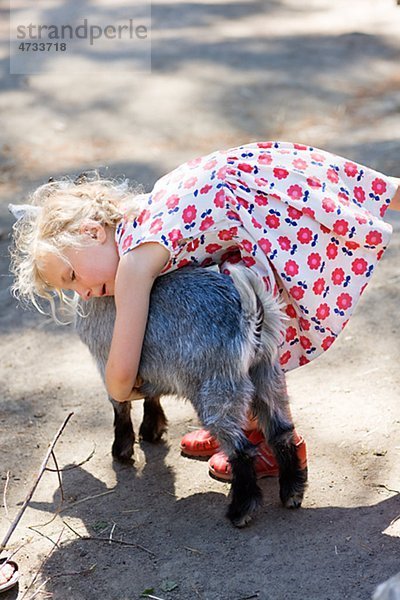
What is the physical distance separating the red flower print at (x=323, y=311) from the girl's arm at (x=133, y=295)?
448 millimetres

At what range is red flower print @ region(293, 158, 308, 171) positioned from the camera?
2559mm

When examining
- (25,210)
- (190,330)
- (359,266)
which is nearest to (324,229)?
(359,266)

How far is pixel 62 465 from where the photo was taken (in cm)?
290

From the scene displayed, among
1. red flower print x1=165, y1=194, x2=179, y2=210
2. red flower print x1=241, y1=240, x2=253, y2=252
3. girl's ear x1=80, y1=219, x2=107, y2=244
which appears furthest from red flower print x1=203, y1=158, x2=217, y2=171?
girl's ear x1=80, y1=219, x2=107, y2=244

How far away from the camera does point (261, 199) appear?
2496mm

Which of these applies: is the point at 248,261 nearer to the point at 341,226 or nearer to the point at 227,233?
the point at 227,233

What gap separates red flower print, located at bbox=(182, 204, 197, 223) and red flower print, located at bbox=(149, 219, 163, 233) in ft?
0.21

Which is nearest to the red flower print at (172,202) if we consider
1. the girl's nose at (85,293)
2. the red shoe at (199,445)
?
the girl's nose at (85,293)

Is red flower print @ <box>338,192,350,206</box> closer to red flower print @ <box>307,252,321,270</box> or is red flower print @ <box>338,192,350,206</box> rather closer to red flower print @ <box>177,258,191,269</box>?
red flower print @ <box>307,252,321,270</box>

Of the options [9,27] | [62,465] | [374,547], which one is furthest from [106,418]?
[9,27]

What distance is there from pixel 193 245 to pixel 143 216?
162mm

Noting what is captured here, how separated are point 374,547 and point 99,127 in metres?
4.26

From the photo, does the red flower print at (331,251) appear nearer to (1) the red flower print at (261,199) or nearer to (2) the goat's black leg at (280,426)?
(1) the red flower print at (261,199)

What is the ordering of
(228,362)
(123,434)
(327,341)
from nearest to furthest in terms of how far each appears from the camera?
(228,362), (327,341), (123,434)
